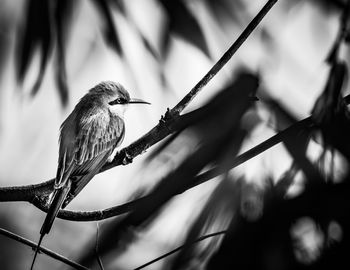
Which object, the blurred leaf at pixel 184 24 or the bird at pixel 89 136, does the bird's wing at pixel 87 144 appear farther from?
the blurred leaf at pixel 184 24

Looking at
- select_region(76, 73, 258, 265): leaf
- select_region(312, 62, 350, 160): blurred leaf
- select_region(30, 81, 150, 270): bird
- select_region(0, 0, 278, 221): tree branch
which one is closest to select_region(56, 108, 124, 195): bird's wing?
select_region(30, 81, 150, 270): bird

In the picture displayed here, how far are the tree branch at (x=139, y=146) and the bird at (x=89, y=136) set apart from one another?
7 cm

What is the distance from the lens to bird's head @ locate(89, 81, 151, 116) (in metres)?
2.88

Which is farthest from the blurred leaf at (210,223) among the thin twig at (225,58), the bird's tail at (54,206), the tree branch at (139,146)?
the bird's tail at (54,206)

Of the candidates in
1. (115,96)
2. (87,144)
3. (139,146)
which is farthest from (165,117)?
(115,96)

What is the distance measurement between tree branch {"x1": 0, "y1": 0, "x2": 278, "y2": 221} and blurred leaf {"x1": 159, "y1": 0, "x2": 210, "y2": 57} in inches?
3.0

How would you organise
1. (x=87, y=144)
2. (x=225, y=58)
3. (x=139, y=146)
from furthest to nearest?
(x=87, y=144), (x=139, y=146), (x=225, y=58)

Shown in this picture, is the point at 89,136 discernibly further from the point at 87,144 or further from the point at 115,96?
the point at 115,96

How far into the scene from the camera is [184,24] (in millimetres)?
1259

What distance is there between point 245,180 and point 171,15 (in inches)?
19.5

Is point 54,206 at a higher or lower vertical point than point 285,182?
higher

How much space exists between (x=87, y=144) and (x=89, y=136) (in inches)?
2.9

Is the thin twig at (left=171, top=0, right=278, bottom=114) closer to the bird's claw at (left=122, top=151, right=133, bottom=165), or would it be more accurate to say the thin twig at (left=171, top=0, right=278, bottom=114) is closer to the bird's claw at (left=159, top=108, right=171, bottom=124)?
the bird's claw at (left=159, top=108, right=171, bottom=124)

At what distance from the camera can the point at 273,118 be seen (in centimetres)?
106
